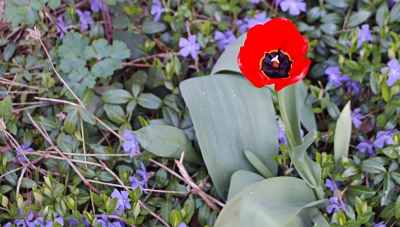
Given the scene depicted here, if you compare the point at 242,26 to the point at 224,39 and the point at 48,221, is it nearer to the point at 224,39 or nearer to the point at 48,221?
the point at 224,39

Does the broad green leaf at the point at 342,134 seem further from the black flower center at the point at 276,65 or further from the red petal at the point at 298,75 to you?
the red petal at the point at 298,75

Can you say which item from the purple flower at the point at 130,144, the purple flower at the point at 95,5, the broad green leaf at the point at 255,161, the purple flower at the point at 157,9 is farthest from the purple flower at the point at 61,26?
the broad green leaf at the point at 255,161

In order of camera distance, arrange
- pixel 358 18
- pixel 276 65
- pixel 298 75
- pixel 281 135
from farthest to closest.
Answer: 1. pixel 358 18
2. pixel 281 135
3. pixel 276 65
4. pixel 298 75

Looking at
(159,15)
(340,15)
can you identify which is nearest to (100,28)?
(159,15)

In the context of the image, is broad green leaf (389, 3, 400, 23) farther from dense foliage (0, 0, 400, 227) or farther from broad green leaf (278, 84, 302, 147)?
broad green leaf (278, 84, 302, 147)

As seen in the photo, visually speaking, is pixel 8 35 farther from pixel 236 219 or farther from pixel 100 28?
pixel 236 219

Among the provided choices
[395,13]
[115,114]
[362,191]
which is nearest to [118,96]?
[115,114]
